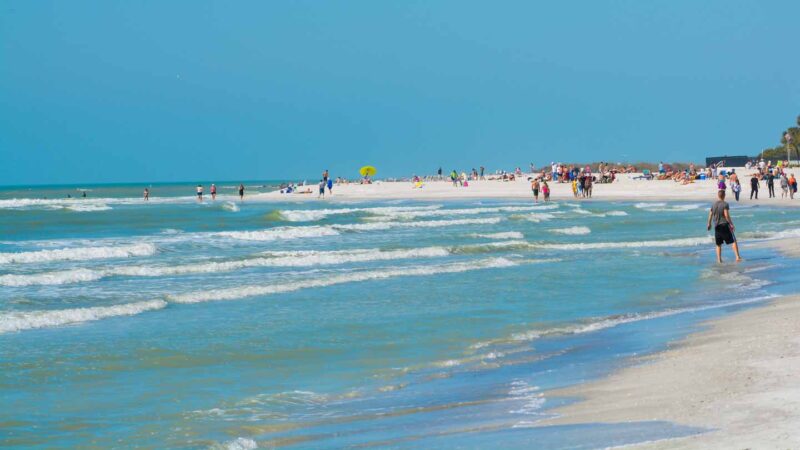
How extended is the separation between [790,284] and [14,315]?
39.2ft

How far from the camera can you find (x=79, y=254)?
25.9 meters

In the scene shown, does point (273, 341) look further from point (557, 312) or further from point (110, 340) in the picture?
point (557, 312)

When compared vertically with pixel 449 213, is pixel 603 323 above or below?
below

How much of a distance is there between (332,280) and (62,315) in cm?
590

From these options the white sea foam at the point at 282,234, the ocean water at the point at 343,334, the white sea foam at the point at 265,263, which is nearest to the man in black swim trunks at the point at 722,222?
the ocean water at the point at 343,334

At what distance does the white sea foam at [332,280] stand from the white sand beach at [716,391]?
8358 mm

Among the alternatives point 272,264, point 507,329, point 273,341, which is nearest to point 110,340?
point 273,341

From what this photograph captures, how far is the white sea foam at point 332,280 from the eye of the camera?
16489 mm

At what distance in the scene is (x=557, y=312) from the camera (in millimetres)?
13930

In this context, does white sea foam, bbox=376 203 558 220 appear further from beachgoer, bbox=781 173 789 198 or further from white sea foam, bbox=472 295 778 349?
white sea foam, bbox=472 295 778 349

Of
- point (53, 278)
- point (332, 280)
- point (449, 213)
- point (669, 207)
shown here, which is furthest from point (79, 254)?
point (669, 207)

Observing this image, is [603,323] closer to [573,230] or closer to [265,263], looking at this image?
[265,263]

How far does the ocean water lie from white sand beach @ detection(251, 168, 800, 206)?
96.0ft

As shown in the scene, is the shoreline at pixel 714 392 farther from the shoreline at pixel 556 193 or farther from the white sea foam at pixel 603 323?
the shoreline at pixel 556 193
